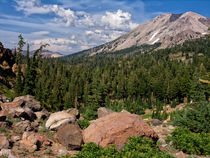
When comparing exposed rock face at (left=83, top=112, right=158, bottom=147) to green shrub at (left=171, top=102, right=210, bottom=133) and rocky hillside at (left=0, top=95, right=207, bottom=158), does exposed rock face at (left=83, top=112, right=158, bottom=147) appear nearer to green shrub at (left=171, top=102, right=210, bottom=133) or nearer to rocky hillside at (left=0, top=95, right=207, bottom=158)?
rocky hillside at (left=0, top=95, right=207, bottom=158)

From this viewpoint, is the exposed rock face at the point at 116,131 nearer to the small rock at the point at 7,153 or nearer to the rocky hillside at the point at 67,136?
the rocky hillside at the point at 67,136

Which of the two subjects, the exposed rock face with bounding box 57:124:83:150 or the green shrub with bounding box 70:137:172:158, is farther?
the exposed rock face with bounding box 57:124:83:150

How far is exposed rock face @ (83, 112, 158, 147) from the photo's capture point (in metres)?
14.6

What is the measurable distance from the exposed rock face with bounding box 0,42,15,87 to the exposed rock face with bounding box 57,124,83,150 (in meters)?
72.0

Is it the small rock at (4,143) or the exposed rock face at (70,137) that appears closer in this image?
the small rock at (4,143)

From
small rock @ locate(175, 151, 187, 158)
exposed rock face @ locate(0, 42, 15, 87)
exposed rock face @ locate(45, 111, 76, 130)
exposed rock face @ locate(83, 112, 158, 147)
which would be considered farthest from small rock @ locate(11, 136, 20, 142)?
exposed rock face @ locate(0, 42, 15, 87)

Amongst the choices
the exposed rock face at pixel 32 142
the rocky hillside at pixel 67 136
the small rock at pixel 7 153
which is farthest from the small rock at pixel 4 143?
the exposed rock face at pixel 32 142

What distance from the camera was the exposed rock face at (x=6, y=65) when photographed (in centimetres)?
7704

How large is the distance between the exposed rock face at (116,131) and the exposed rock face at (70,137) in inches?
35.0

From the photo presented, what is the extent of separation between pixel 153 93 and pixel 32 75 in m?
72.6

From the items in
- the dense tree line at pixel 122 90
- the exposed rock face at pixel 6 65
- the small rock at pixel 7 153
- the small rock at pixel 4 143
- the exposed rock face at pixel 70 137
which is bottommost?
the dense tree line at pixel 122 90

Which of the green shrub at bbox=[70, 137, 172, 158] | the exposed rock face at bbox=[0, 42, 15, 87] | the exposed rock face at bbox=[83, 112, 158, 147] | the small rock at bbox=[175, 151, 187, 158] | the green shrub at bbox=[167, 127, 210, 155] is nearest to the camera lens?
the green shrub at bbox=[70, 137, 172, 158]

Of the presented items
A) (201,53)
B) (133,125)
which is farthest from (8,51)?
(201,53)

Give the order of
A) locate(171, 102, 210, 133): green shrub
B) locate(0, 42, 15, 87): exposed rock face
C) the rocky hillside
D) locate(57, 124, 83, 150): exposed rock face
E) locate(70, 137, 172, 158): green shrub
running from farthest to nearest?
locate(0, 42, 15, 87): exposed rock face → locate(171, 102, 210, 133): green shrub → locate(57, 124, 83, 150): exposed rock face → the rocky hillside → locate(70, 137, 172, 158): green shrub
